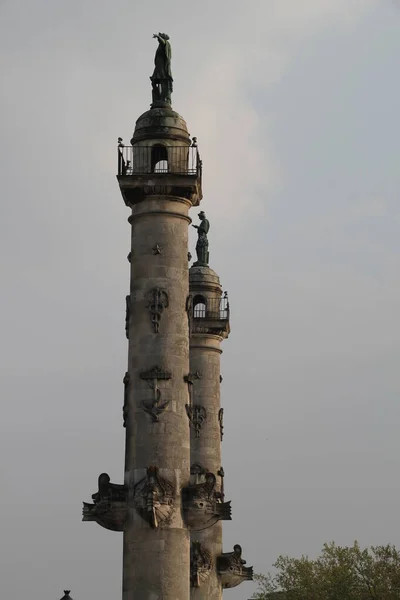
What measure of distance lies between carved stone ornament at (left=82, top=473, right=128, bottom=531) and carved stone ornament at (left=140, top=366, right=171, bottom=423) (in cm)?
283

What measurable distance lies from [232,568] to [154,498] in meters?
19.7

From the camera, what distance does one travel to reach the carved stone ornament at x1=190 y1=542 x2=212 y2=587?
200 ft

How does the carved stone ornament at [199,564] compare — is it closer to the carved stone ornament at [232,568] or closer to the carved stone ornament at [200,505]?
the carved stone ornament at [232,568]

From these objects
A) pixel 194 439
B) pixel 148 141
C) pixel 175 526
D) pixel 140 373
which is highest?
pixel 148 141

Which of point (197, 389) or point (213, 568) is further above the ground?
point (197, 389)

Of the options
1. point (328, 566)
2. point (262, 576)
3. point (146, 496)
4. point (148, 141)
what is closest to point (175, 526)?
point (146, 496)

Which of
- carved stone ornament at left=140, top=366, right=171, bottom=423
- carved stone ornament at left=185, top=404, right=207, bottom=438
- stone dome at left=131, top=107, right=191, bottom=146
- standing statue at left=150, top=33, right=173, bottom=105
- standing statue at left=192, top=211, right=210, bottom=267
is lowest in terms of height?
carved stone ornament at left=140, top=366, right=171, bottom=423

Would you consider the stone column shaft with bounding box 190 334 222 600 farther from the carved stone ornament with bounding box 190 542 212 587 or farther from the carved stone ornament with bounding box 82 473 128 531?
the carved stone ornament with bounding box 82 473 128 531

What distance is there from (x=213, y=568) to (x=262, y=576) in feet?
64.4

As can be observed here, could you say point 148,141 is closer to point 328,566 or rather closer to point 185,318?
point 185,318

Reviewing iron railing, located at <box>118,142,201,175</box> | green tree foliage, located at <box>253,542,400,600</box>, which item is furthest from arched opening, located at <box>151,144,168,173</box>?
green tree foliage, located at <box>253,542,400,600</box>

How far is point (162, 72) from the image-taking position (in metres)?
51.5

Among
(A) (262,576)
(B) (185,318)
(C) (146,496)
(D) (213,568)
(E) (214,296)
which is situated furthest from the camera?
(A) (262,576)

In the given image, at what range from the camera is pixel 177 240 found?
158 ft
